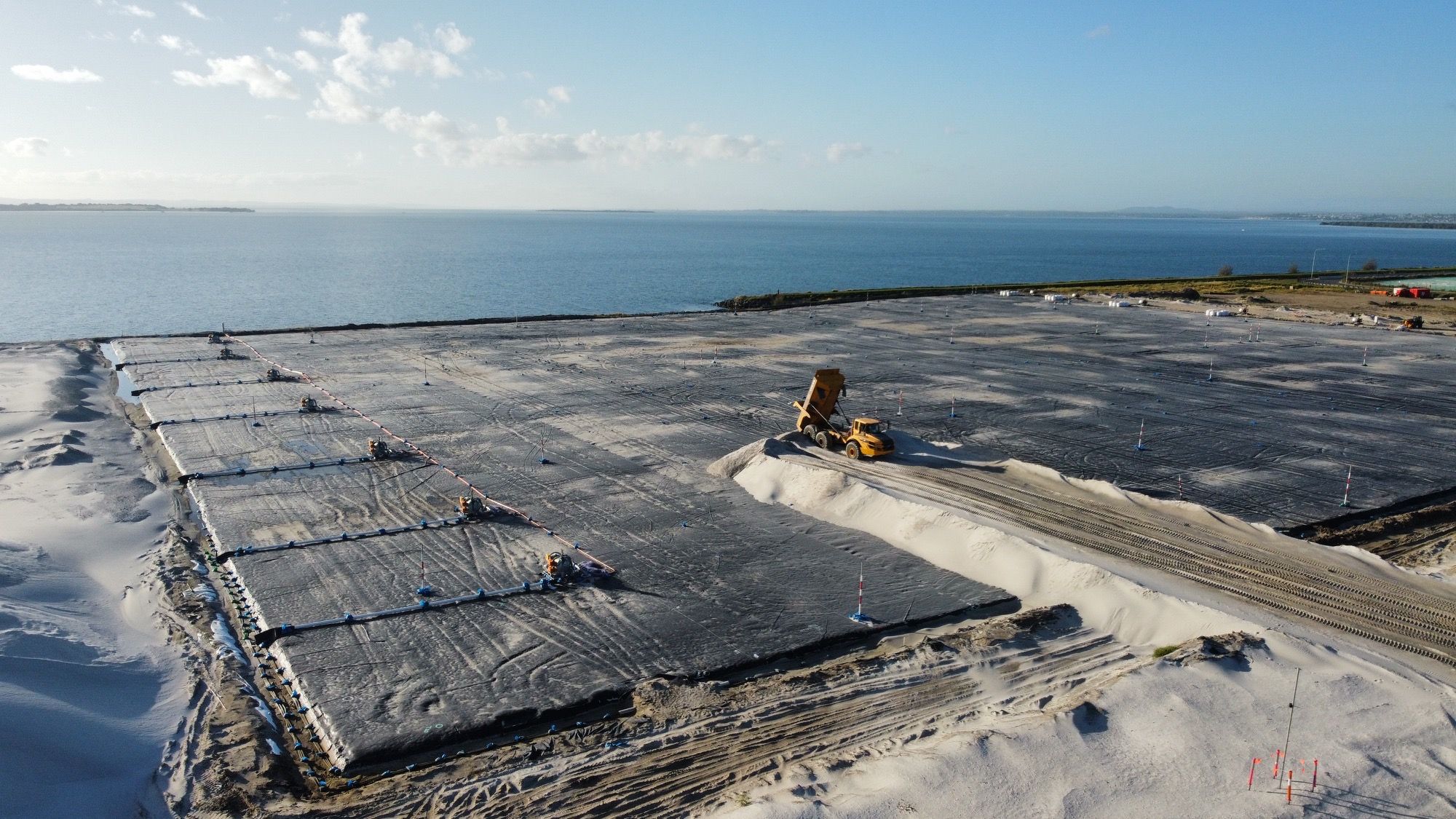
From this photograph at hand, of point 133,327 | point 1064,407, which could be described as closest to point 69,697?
point 1064,407

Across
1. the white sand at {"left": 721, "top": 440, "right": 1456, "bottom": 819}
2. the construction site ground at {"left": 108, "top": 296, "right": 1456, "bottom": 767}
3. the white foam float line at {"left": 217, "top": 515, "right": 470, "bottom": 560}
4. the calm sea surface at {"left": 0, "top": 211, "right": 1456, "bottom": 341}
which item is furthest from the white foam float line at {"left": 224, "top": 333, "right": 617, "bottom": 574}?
the calm sea surface at {"left": 0, "top": 211, "right": 1456, "bottom": 341}

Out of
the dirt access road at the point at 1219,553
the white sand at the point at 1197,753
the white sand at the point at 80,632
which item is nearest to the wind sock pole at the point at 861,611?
the white sand at the point at 1197,753

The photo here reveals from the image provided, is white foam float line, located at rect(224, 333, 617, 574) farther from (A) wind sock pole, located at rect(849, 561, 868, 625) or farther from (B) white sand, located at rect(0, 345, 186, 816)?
(B) white sand, located at rect(0, 345, 186, 816)

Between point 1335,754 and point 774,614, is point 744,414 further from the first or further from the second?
point 1335,754

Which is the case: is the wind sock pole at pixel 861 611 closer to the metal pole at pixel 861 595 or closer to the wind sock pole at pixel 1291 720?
the metal pole at pixel 861 595

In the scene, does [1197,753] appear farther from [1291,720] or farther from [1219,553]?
[1219,553]

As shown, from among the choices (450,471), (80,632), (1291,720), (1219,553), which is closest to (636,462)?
(450,471)
